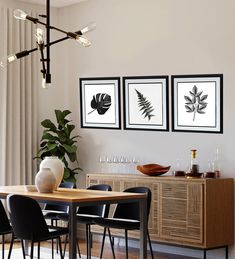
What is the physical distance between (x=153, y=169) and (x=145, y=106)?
3.10 feet

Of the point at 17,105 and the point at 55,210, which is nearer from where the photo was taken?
the point at 55,210

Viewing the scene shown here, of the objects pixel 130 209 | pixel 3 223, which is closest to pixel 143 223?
pixel 130 209

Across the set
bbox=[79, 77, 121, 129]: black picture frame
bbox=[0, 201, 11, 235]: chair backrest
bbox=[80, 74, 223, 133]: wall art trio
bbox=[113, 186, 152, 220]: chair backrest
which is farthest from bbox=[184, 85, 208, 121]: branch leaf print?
bbox=[0, 201, 11, 235]: chair backrest

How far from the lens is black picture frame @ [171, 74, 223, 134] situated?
332 inches

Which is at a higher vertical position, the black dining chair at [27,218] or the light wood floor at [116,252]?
the black dining chair at [27,218]

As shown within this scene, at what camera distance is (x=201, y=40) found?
28.2 ft

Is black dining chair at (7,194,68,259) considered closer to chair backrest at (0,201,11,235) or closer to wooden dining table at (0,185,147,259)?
wooden dining table at (0,185,147,259)

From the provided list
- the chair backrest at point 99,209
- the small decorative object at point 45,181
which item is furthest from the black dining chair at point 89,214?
the small decorative object at point 45,181

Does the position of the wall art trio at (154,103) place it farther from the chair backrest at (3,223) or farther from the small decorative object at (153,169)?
the chair backrest at (3,223)

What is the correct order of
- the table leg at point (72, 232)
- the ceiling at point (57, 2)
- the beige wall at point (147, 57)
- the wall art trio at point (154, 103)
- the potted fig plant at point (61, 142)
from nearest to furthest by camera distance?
the table leg at point (72, 232) → the beige wall at point (147, 57) → the wall art trio at point (154, 103) → the potted fig plant at point (61, 142) → the ceiling at point (57, 2)

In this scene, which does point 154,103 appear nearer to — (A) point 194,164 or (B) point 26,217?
(A) point 194,164

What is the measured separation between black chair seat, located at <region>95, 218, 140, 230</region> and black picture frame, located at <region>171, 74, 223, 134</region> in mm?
1675

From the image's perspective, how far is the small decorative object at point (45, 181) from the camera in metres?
7.13

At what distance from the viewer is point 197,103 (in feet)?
28.2
